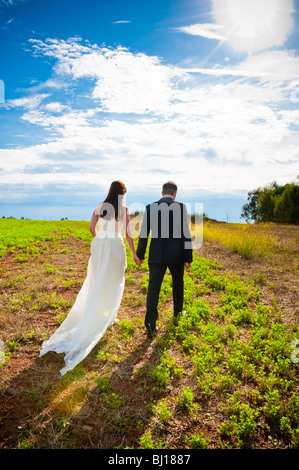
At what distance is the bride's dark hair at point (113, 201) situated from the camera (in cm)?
553

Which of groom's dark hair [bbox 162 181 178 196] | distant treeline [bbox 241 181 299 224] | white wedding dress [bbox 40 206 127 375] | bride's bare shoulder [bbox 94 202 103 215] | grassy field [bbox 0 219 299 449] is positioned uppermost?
distant treeline [bbox 241 181 299 224]

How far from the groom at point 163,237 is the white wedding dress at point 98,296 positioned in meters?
0.63

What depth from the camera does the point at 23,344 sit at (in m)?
5.46

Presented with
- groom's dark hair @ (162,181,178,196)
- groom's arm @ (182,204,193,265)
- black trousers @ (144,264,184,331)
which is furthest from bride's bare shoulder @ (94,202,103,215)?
groom's arm @ (182,204,193,265)

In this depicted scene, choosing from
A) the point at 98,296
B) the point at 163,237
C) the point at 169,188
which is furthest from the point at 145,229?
the point at 98,296

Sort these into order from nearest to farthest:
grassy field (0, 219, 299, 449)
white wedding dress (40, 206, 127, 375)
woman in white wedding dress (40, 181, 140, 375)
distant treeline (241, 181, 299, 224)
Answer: grassy field (0, 219, 299, 449) → white wedding dress (40, 206, 127, 375) → woman in white wedding dress (40, 181, 140, 375) → distant treeline (241, 181, 299, 224)

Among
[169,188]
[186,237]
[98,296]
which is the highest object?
[169,188]

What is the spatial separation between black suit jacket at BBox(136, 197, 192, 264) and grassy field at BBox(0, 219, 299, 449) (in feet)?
5.48

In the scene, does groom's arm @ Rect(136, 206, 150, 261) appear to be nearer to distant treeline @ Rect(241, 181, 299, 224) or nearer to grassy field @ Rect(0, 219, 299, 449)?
grassy field @ Rect(0, 219, 299, 449)

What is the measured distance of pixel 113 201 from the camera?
5578 millimetres

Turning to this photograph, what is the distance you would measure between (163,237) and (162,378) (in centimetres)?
260

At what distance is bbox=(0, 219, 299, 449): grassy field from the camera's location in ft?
11.2

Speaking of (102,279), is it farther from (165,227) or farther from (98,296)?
(165,227)
